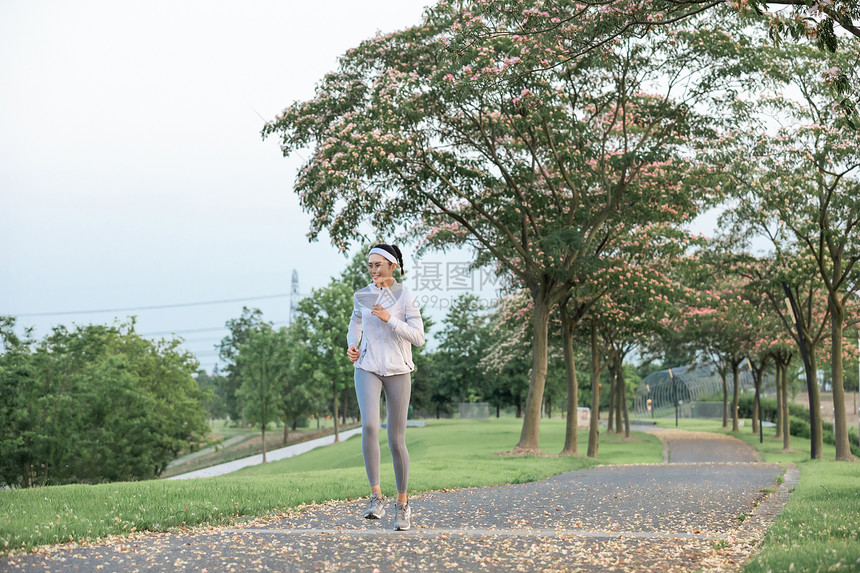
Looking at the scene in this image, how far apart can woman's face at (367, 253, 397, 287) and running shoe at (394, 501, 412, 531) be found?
6.05 ft

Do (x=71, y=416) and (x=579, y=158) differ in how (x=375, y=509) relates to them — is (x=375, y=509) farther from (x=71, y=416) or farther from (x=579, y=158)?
(x=71, y=416)

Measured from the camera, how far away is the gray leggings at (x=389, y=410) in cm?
673

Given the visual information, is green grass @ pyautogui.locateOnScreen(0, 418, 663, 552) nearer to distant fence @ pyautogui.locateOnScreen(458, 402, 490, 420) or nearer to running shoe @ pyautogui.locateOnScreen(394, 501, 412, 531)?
running shoe @ pyautogui.locateOnScreen(394, 501, 412, 531)

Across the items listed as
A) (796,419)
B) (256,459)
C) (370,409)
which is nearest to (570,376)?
(370,409)

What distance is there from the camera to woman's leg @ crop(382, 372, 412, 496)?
679 centimetres

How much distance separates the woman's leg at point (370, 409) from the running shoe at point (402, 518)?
1.16ft

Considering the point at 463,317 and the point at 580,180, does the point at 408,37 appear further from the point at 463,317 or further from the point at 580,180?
the point at 463,317

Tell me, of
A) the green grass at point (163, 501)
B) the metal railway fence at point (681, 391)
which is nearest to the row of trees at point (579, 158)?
the green grass at point (163, 501)

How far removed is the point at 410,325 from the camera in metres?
6.86

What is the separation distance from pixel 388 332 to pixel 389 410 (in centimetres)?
65

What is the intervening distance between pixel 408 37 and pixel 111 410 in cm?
2173

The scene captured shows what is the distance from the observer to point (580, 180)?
898 inches

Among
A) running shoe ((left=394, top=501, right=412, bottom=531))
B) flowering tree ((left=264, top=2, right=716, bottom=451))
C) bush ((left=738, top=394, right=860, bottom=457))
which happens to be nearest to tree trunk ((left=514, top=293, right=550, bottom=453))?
flowering tree ((left=264, top=2, right=716, bottom=451))

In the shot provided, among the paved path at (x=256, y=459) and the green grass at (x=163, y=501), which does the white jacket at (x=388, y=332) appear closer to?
the green grass at (x=163, y=501)
